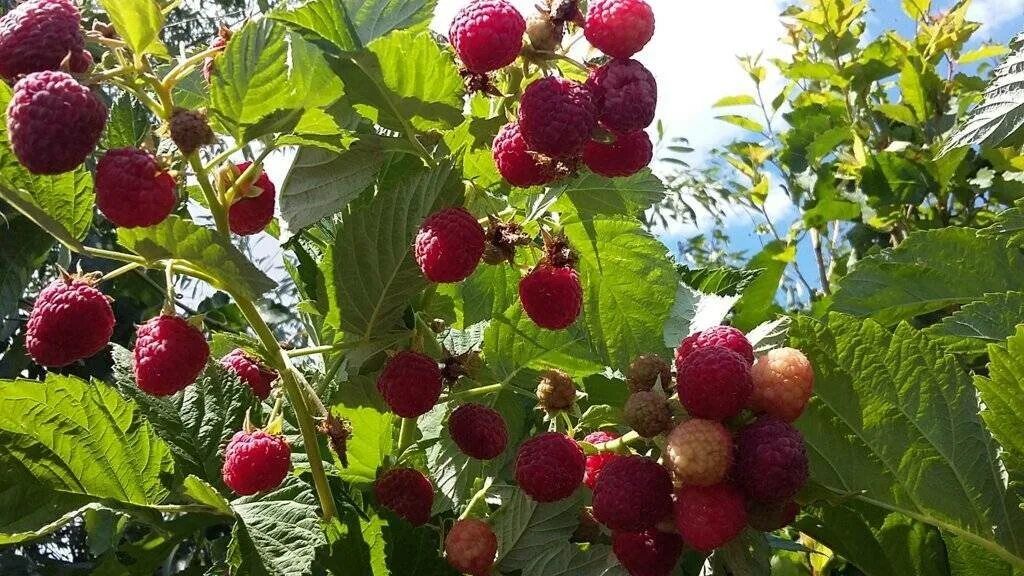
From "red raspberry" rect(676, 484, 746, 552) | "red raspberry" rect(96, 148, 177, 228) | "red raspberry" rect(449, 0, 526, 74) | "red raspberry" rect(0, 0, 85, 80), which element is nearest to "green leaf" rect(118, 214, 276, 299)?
"red raspberry" rect(96, 148, 177, 228)

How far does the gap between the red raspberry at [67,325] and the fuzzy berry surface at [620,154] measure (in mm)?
408

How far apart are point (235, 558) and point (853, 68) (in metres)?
1.87

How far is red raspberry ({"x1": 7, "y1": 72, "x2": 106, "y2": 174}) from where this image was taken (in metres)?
0.62

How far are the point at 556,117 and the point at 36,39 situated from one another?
1.19 feet

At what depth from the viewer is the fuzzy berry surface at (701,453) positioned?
2.33 feet

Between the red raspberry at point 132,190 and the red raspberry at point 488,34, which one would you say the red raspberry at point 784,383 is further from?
the red raspberry at point 132,190

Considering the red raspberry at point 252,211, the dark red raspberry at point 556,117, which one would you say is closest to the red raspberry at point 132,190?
the red raspberry at point 252,211

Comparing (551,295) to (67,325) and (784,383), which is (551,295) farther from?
(67,325)

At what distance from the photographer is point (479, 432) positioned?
0.86 meters

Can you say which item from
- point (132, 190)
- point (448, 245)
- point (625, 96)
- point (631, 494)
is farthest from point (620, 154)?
point (132, 190)

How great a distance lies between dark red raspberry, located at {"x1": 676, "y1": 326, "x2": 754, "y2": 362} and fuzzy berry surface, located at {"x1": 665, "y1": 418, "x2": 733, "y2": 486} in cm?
7

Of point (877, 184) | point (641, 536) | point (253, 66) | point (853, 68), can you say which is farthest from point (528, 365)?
point (853, 68)

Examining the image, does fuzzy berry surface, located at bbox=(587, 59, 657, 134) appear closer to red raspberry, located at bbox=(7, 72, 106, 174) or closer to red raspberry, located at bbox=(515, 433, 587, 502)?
red raspberry, located at bbox=(515, 433, 587, 502)

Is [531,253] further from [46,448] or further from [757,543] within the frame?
[46,448]
